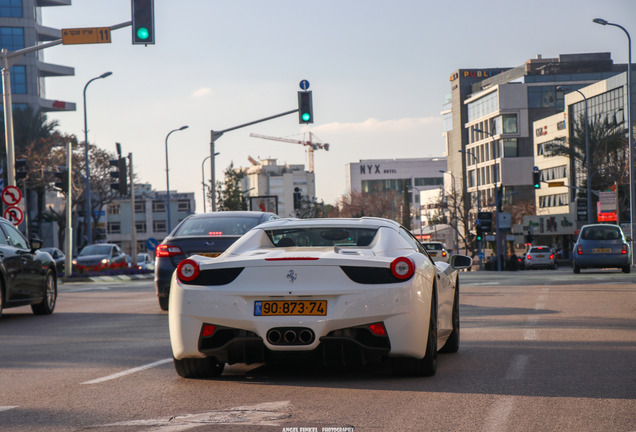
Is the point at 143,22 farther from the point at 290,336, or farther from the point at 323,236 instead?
the point at 290,336

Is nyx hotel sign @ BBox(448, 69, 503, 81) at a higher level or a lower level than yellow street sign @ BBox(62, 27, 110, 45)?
higher

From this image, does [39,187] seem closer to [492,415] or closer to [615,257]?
[615,257]

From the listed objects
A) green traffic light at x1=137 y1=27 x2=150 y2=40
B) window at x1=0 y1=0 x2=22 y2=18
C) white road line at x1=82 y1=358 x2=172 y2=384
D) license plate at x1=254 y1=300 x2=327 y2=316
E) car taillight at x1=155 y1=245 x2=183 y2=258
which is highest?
window at x1=0 y1=0 x2=22 y2=18

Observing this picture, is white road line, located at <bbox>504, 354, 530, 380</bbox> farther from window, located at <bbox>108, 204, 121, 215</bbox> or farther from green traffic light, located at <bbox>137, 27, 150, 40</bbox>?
window, located at <bbox>108, 204, 121, 215</bbox>

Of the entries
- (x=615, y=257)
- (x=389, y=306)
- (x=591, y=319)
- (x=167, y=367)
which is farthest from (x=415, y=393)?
(x=615, y=257)

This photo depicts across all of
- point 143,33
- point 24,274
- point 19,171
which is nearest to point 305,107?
point 19,171

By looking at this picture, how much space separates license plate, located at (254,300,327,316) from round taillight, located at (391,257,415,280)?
1.87 feet

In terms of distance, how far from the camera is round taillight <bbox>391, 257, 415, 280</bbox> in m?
7.50

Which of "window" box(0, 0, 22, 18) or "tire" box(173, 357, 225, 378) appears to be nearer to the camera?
"tire" box(173, 357, 225, 378)

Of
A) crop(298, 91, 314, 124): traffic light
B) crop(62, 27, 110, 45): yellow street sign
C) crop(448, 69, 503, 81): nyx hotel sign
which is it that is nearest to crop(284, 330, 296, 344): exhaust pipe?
crop(62, 27, 110, 45): yellow street sign

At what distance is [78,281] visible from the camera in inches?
1421

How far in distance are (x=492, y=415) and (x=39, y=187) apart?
75.2 m

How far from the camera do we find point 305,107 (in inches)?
1241

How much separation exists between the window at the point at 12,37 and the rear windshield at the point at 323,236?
84824 millimetres
